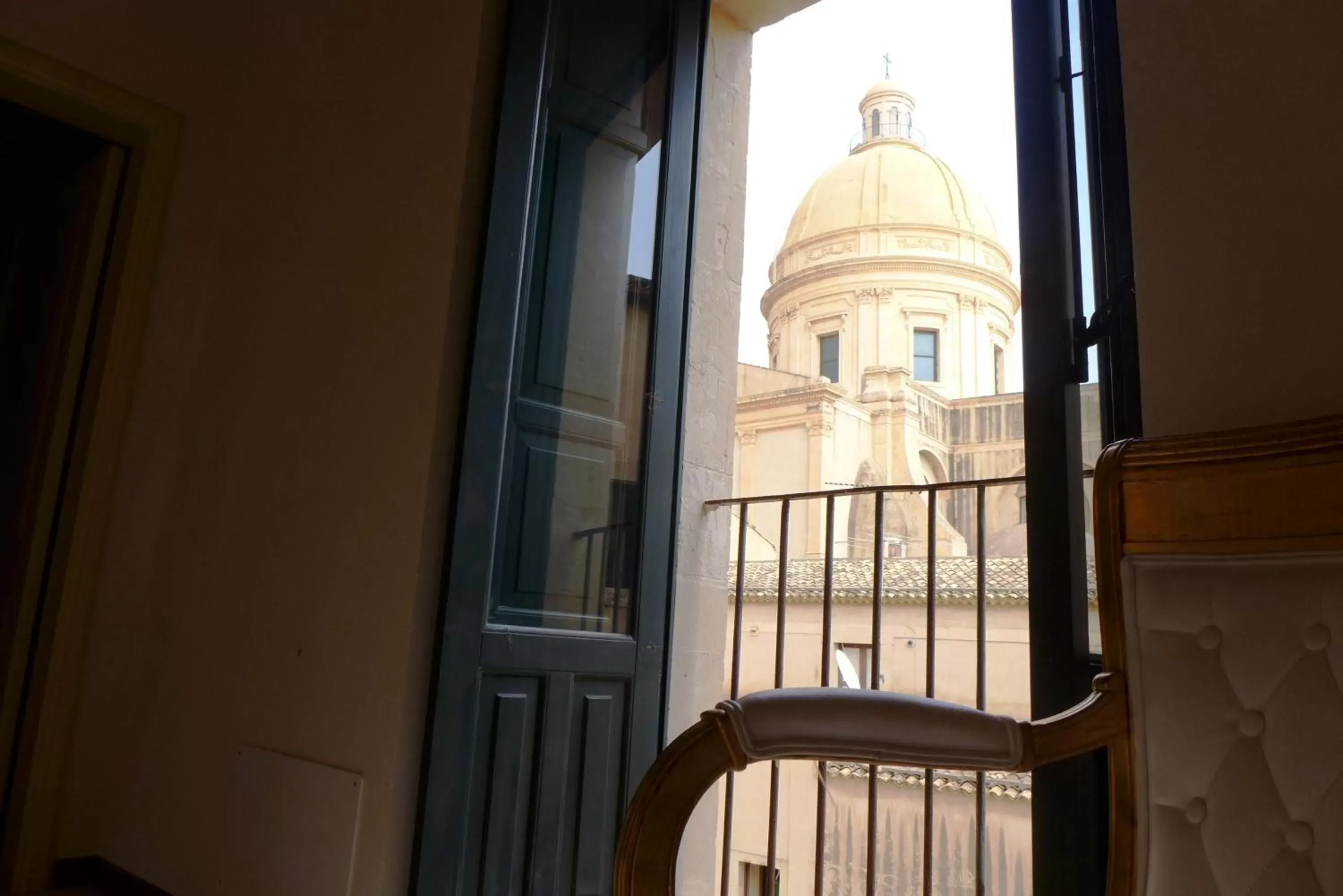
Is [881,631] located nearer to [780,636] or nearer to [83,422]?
[780,636]

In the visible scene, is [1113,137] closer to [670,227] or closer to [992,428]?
[670,227]

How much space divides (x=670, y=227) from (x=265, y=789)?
58.7 inches

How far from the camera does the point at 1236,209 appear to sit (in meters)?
0.99

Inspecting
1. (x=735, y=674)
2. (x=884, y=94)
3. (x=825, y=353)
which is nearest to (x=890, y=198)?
(x=825, y=353)

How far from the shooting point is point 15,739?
2.15 m

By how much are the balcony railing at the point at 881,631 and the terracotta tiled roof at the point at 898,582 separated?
0.03 meters

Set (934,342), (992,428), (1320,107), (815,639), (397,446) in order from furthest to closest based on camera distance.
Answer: (934,342), (992,428), (815,639), (397,446), (1320,107)

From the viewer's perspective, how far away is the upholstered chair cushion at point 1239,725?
0.71 metres

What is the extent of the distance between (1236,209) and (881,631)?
171 centimetres

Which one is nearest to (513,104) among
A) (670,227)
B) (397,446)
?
(670,227)

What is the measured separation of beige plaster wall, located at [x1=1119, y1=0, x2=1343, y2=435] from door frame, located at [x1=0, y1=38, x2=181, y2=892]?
7.71ft

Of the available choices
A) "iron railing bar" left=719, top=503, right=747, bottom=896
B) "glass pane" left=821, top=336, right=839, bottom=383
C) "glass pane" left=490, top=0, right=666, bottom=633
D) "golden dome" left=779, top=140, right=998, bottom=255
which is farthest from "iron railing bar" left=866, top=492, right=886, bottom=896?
"golden dome" left=779, top=140, right=998, bottom=255

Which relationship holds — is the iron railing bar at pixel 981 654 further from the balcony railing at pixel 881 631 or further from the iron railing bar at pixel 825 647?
the iron railing bar at pixel 825 647

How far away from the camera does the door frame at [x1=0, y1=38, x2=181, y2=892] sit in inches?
82.5
